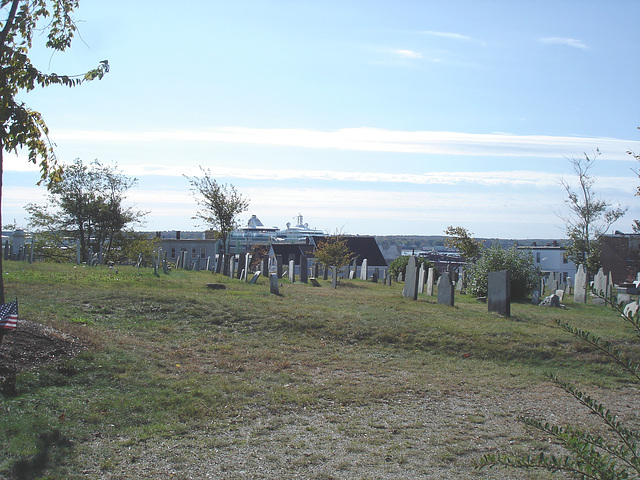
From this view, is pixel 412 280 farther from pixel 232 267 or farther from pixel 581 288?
pixel 232 267

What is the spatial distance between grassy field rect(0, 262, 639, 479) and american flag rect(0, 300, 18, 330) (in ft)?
2.01

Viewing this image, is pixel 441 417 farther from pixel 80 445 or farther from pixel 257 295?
pixel 257 295

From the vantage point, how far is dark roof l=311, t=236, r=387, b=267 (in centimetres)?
6544

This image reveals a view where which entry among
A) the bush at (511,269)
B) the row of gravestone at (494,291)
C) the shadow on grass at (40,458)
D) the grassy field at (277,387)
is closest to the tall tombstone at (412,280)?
the row of gravestone at (494,291)

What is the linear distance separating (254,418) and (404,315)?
24.5 ft

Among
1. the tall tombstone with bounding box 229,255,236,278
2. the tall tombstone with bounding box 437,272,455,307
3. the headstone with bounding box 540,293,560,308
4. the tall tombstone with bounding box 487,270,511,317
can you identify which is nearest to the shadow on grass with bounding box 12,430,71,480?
the tall tombstone with bounding box 487,270,511,317

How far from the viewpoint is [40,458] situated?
5.46 meters

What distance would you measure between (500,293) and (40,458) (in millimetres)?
12074

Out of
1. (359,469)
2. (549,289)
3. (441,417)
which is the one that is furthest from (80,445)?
(549,289)

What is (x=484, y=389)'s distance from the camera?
358 inches

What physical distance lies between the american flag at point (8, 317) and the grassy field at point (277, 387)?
61cm

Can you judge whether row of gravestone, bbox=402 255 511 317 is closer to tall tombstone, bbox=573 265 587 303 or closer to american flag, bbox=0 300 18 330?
tall tombstone, bbox=573 265 587 303

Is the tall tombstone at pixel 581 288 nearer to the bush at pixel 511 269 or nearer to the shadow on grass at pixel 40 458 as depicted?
the bush at pixel 511 269

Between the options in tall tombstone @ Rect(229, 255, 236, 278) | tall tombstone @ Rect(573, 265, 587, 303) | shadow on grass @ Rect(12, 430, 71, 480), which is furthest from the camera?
tall tombstone @ Rect(229, 255, 236, 278)
